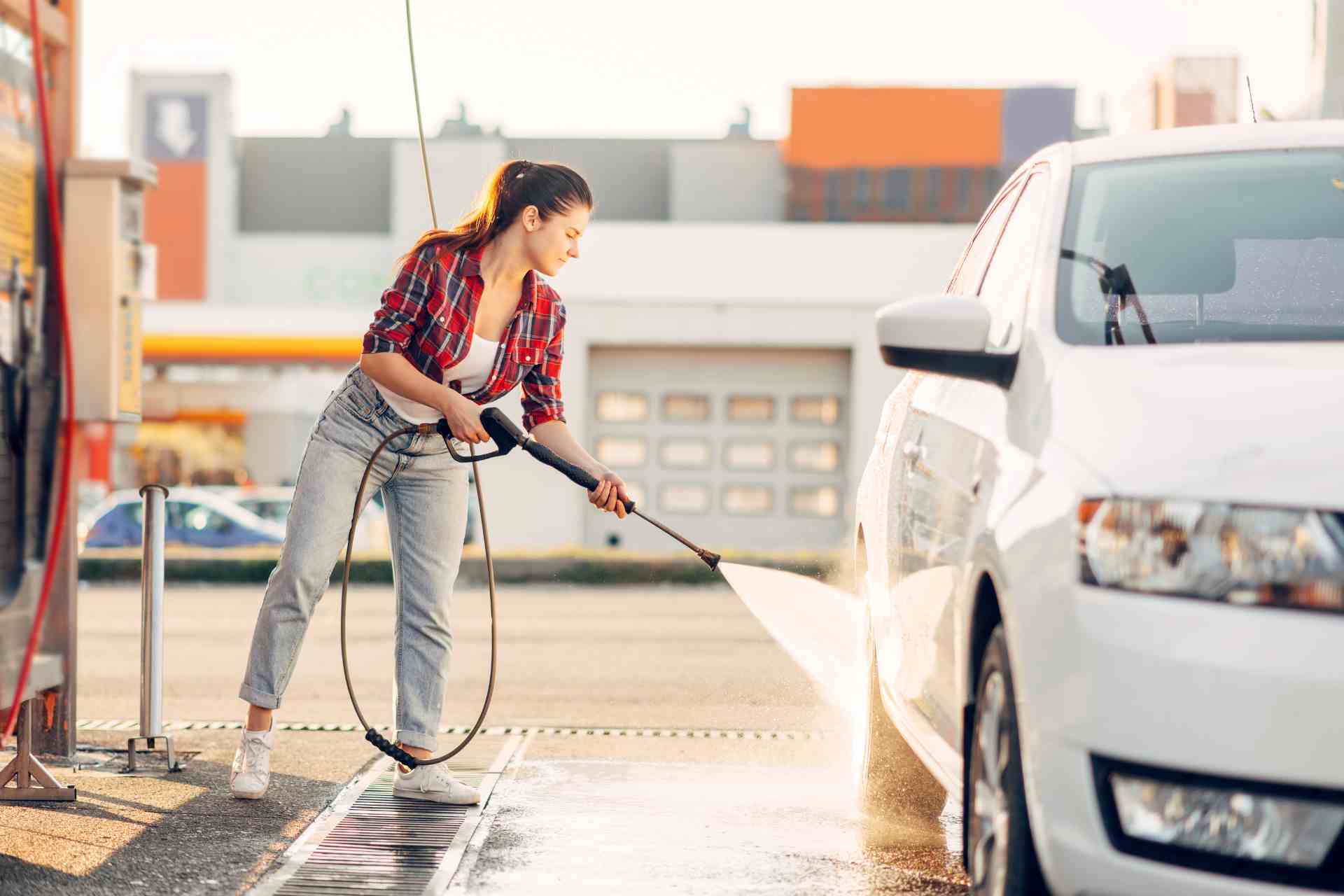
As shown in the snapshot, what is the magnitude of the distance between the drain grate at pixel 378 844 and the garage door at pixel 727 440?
2342 centimetres

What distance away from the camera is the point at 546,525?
2888cm

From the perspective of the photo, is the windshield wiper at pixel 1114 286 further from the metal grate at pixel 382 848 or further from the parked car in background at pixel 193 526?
the parked car in background at pixel 193 526

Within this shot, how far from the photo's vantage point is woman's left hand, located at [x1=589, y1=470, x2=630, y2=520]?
483 cm

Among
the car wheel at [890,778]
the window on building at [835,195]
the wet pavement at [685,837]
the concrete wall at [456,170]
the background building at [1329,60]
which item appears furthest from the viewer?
the concrete wall at [456,170]

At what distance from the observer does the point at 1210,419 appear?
2.80 m

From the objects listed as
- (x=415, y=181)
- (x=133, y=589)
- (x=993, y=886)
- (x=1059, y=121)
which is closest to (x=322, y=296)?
(x=415, y=181)

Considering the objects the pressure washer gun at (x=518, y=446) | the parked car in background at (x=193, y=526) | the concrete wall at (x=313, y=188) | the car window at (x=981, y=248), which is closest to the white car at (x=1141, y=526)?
the car window at (x=981, y=248)

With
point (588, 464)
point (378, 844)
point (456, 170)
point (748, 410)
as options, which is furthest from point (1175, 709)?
point (456, 170)

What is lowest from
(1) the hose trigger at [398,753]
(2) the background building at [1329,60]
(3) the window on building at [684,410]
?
(3) the window on building at [684,410]

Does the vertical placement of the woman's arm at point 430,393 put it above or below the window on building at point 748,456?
above

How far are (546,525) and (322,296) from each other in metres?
12.3

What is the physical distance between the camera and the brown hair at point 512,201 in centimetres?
480

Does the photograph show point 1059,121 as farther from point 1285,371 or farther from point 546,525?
point 1285,371

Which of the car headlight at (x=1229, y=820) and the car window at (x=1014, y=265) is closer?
the car headlight at (x=1229, y=820)
